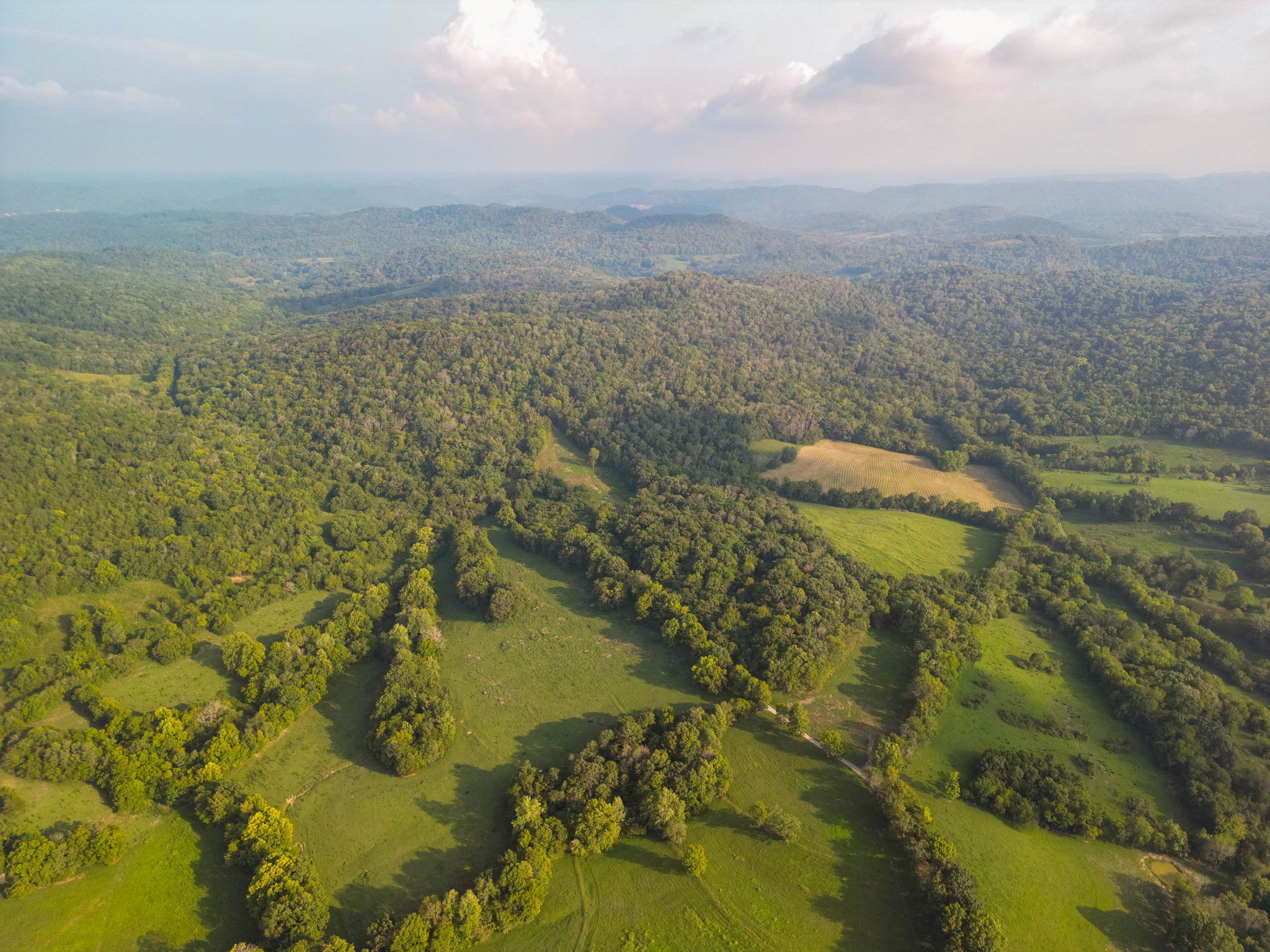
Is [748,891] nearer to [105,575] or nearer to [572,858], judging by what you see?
[572,858]

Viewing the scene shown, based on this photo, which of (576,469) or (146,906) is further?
(576,469)

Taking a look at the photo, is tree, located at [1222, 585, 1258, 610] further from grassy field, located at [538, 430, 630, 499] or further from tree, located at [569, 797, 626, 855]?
grassy field, located at [538, 430, 630, 499]

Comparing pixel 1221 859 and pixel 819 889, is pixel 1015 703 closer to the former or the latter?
pixel 1221 859

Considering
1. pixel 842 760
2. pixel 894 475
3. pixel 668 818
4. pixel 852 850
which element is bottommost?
pixel 852 850

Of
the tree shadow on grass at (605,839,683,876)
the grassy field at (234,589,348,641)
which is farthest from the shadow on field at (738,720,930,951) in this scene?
the grassy field at (234,589,348,641)

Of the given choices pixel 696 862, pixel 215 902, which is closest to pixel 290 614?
pixel 215 902

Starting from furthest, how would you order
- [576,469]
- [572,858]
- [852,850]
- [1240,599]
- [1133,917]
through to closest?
[576,469]
[1240,599]
[852,850]
[572,858]
[1133,917]

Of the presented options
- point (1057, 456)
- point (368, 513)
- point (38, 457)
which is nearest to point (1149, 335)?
point (1057, 456)
